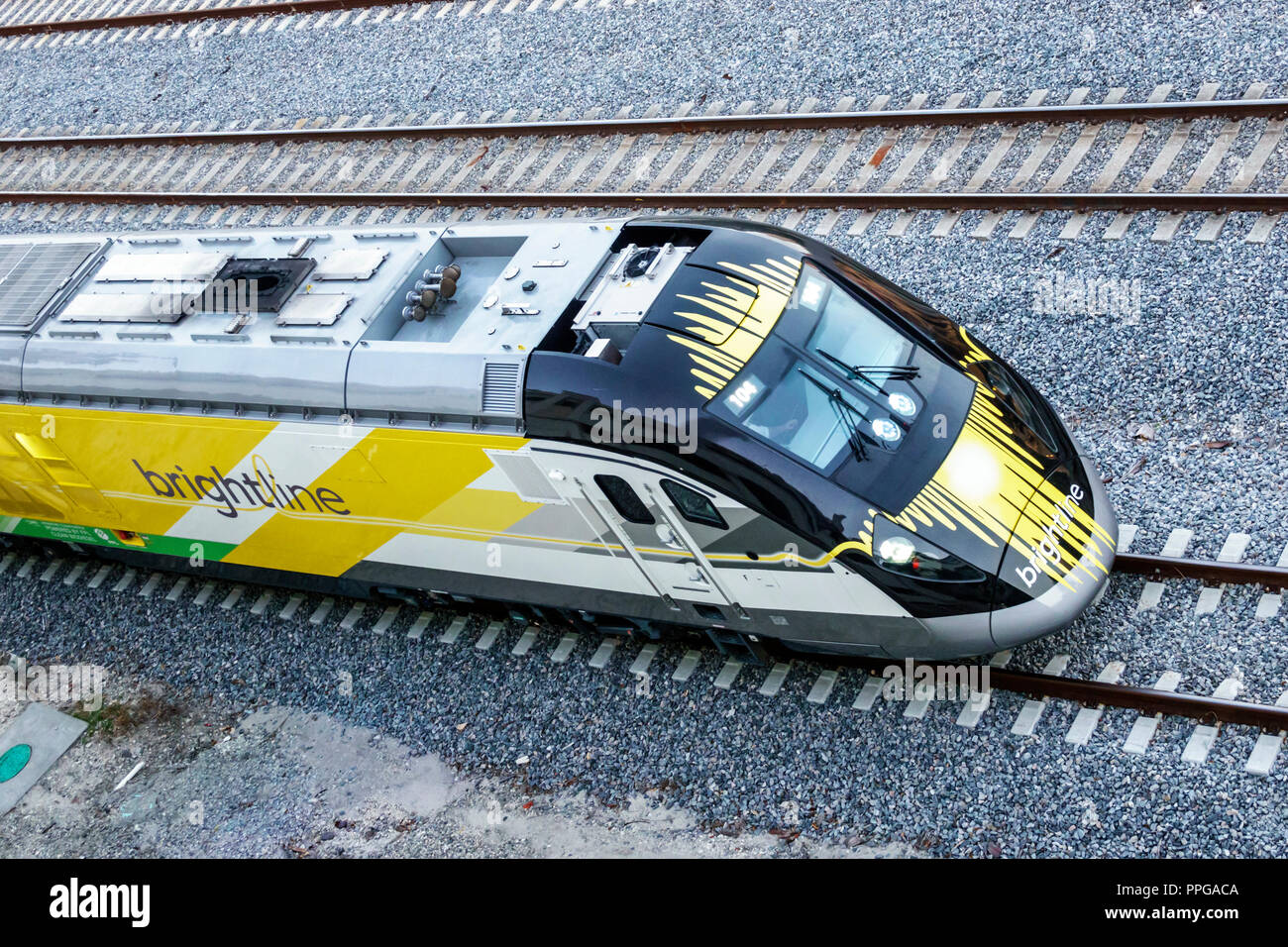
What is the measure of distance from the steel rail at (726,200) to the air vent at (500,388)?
5.87m

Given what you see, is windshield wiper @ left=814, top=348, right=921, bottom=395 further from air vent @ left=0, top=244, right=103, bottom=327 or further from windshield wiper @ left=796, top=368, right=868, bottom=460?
air vent @ left=0, top=244, right=103, bottom=327

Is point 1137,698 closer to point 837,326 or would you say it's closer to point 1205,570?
point 1205,570

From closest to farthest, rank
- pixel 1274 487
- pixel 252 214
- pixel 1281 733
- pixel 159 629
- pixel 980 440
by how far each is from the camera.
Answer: pixel 1281 733, pixel 980 440, pixel 1274 487, pixel 159 629, pixel 252 214

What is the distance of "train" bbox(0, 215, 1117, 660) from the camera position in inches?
310

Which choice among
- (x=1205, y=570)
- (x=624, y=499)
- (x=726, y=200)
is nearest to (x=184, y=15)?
(x=726, y=200)

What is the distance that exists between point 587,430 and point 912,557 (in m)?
2.36

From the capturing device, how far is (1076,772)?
25.9 feet

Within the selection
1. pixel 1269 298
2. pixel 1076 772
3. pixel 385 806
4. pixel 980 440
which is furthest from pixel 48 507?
pixel 1269 298

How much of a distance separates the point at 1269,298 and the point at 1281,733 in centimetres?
452

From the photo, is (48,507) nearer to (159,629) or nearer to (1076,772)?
(159,629)

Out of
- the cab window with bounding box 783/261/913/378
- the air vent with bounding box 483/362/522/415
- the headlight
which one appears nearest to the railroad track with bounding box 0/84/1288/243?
the cab window with bounding box 783/261/913/378

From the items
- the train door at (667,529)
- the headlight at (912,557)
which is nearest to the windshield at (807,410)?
the headlight at (912,557)

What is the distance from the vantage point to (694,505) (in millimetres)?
8008
